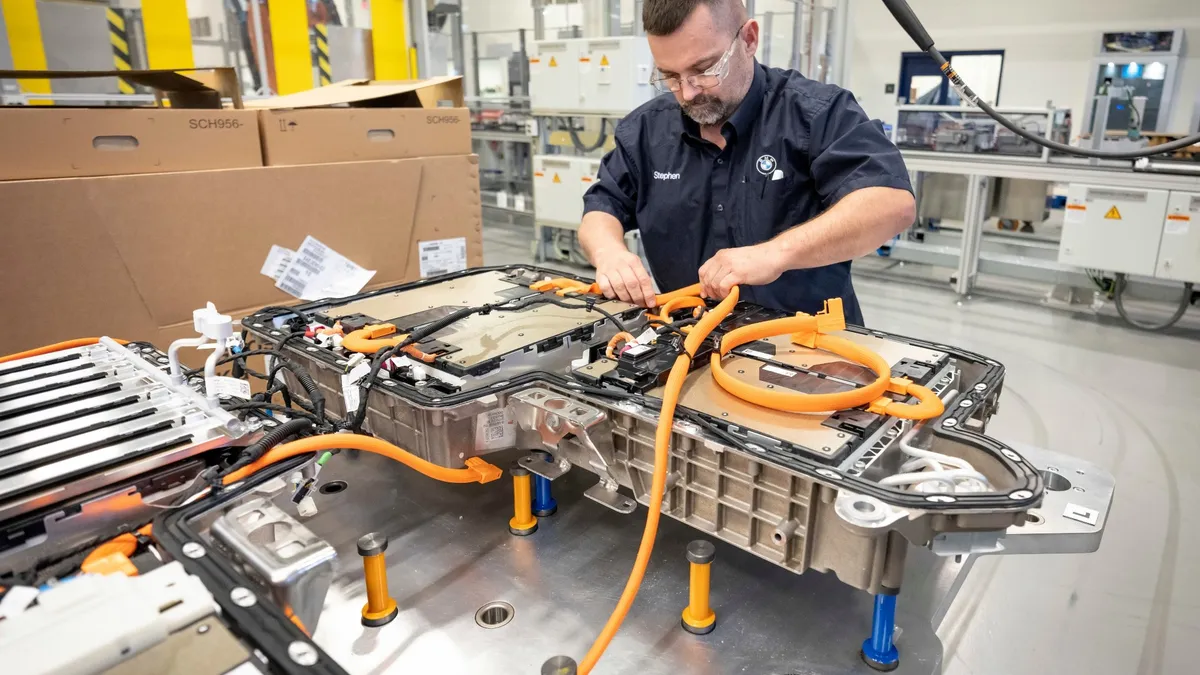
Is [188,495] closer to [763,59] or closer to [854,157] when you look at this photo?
[854,157]

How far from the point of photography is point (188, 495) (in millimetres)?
753

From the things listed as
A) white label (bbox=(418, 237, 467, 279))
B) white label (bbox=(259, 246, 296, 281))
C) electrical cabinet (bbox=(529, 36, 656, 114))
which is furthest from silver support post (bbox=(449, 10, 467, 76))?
white label (bbox=(259, 246, 296, 281))

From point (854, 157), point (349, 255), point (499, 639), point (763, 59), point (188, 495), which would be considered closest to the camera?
point (188, 495)

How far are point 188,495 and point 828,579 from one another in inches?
31.1

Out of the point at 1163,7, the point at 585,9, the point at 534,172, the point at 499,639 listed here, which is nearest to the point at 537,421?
the point at 499,639

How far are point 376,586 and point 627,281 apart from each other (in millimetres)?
733

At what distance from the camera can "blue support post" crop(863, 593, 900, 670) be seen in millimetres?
825

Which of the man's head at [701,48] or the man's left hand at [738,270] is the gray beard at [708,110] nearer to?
the man's head at [701,48]

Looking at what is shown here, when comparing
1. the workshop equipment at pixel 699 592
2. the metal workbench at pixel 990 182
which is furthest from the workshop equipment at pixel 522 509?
the metal workbench at pixel 990 182

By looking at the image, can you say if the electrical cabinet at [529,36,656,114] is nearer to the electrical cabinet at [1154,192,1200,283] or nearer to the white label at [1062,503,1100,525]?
the electrical cabinet at [1154,192,1200,283]

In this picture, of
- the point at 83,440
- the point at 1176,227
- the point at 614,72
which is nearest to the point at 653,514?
the point at 83,440

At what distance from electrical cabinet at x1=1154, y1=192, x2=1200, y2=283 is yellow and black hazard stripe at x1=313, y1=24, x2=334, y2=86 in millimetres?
5057

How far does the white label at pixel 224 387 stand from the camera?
858 millimetres

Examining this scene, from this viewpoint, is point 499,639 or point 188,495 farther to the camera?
point 499,639
